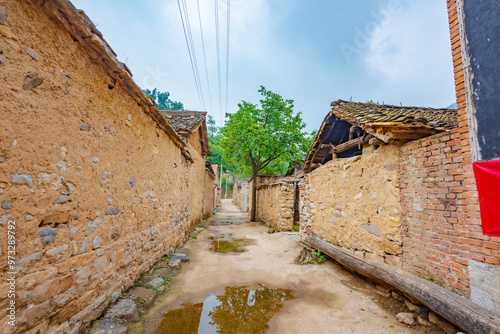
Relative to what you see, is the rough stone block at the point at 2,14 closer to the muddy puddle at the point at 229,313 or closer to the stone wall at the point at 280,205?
the muddy puddle at the point at 229,313

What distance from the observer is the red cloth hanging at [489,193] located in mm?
2414

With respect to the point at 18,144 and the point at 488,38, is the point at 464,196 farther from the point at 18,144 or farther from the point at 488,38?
the point at 18,144

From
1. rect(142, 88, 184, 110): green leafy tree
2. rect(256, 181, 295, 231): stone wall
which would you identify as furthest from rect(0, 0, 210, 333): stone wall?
rect(142, 88, 184, 110): green leafy tree

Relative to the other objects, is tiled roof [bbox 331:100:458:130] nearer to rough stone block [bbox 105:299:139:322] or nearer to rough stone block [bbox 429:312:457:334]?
rough stone block [bbox 429:312:457:334]

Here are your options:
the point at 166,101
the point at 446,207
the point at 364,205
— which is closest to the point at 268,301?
the point at 364,205

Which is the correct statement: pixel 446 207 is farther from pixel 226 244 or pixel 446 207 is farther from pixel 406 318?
pixel 226 244

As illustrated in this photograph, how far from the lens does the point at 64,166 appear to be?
229cm

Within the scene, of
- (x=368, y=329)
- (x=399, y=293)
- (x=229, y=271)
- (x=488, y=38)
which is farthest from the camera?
(x=229, y=271)

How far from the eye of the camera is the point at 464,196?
2.83 meters

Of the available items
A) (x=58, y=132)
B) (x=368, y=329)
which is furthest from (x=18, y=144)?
(x=368, y=329)

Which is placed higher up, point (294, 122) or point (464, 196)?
point (294, 122)

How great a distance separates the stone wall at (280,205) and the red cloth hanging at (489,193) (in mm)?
7816

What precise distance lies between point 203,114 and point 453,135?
9.52m

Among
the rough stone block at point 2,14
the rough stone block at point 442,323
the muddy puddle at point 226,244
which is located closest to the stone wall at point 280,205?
the muddy puddle at point 226,244
